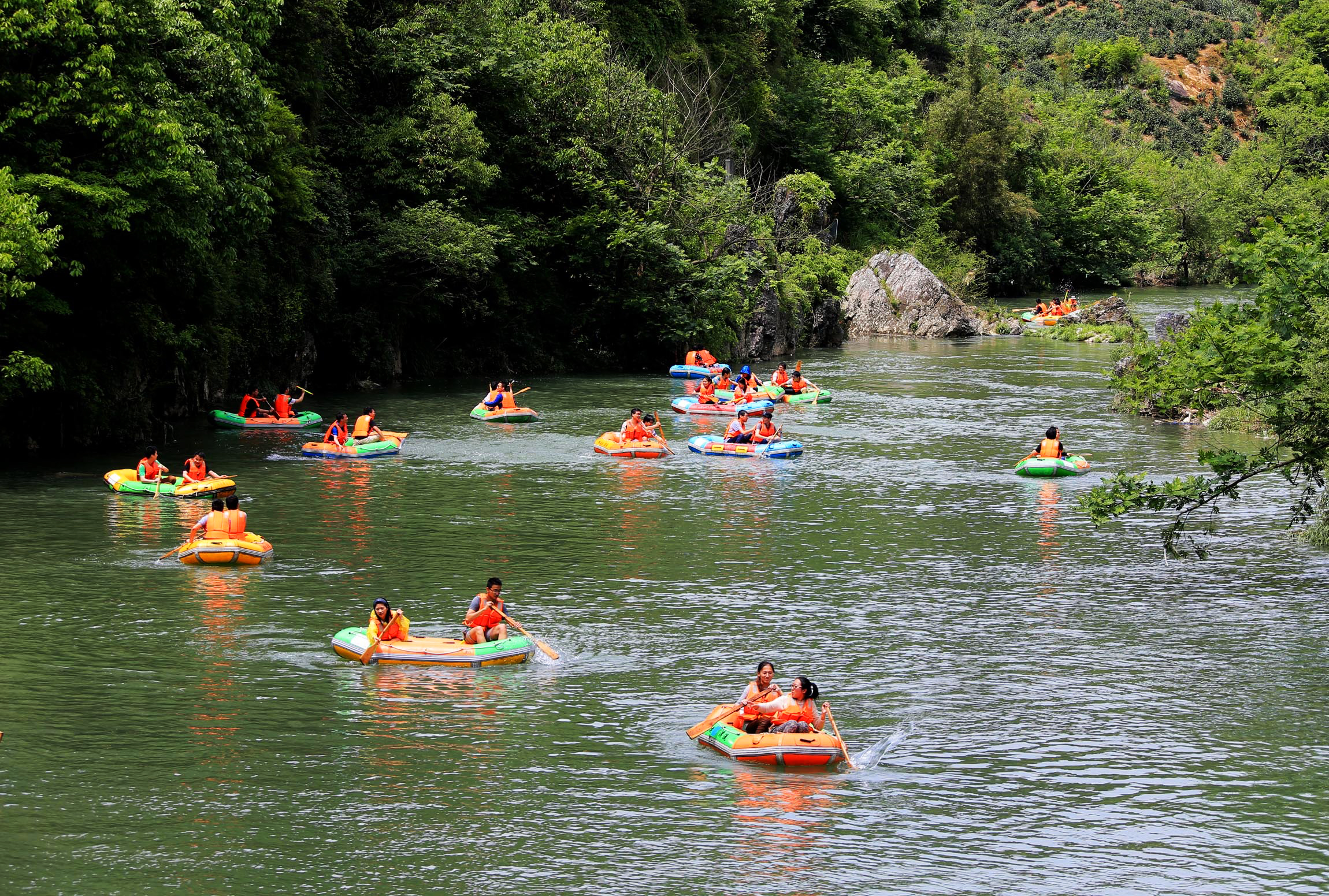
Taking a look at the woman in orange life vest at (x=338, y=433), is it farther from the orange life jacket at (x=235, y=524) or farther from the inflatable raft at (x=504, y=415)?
the orange life jacket at (x=235, y=524)

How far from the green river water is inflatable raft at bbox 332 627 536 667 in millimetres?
192

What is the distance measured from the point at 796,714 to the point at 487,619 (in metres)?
4.96

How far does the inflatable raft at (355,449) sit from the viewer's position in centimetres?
3256

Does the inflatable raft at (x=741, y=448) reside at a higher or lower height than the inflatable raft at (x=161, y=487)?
higher

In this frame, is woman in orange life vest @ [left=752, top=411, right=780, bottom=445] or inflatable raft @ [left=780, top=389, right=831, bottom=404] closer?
woman in orange life vest @ [left=752, top=411, right=780, bottom=445]

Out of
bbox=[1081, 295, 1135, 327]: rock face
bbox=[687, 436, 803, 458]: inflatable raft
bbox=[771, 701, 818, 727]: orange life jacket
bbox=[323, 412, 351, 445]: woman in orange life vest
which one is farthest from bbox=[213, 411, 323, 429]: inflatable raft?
bbox=[1081, 295, 1135, 327]: rock face

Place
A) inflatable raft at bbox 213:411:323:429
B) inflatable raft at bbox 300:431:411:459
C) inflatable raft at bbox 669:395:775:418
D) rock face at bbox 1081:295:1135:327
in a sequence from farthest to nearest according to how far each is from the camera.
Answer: rock face at bbox 1081:295:1135:327 < inflatable raft at bbox 669:395:775:418 < inflatable raft at bbox 213:411:323:429 < inflatable raft at bbox 300:431:411:459

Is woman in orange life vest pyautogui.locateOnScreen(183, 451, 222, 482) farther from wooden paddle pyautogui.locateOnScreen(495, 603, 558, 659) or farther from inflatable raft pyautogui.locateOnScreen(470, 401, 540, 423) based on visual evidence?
wooden paddle pyautogui.locateOnScreen(495, 603, 558, 659)

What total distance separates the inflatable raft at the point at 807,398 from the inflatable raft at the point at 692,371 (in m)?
5.48

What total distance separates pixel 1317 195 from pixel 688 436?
6948 centimetres

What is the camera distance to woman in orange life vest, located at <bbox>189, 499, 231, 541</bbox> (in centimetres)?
2230

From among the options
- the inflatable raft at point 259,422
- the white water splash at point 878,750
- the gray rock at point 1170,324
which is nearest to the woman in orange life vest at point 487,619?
the white water splash at point 878,750

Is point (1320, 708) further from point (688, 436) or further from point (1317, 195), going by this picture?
point (1317, 195)

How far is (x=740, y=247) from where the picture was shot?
54.5m
